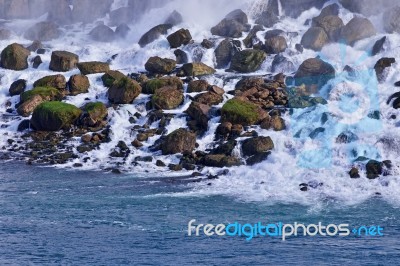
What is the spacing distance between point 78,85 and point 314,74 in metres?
15.3

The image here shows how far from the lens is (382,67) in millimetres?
43625

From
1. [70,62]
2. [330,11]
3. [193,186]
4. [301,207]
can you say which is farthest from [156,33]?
[301,207]

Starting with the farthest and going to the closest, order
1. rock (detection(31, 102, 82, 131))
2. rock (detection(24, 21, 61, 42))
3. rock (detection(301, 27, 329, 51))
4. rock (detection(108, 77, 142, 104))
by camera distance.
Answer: rock (detection(24, 21, 61, 42)), rock (detection(301, 27, 329, 51)), rock (detection(108, 77, 142, 104)), rock (detection(31, 102, 82, 131))

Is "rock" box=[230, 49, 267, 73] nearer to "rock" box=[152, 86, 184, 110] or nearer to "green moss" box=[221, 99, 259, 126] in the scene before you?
"rock" box=[152, 86, 184, 110]

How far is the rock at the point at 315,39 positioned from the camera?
49.9 metres

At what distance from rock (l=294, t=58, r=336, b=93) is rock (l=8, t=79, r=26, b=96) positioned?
18329mm

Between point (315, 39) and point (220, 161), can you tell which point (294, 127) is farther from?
point (315, 39)

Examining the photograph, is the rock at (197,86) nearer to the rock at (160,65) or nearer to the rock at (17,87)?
the rock at (160,65)

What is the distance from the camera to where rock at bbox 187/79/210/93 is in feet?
141

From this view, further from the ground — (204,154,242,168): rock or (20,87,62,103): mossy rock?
(20,87,62,103): mossy rock

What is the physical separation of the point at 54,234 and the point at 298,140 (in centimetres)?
1611

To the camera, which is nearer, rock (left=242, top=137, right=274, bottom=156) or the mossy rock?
rock (left=242, top=137, right=274, bottom=156)

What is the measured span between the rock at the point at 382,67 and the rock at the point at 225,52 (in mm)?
10769

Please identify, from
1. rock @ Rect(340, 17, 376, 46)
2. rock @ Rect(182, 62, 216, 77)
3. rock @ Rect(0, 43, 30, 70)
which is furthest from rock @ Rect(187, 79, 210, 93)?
rock @ Rect(0, 43, 30, 70)
